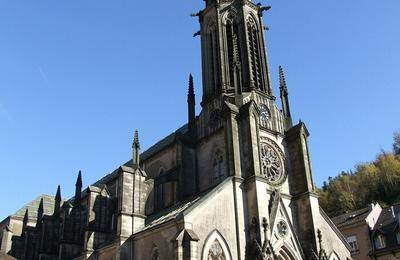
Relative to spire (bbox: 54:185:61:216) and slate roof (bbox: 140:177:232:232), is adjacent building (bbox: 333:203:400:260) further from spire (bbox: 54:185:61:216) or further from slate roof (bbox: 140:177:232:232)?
spire (bbox: 54:185:61:216)

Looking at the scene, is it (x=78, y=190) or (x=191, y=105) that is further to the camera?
(x=78, y=190)

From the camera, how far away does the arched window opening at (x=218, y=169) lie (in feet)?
99.7

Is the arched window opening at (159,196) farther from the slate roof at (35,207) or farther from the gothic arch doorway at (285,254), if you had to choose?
the slate roof at (35,207)

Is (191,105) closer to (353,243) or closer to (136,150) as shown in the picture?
(136,150)

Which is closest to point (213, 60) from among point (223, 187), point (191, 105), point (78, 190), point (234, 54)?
point (234, 54)

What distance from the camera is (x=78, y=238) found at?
38.2 m

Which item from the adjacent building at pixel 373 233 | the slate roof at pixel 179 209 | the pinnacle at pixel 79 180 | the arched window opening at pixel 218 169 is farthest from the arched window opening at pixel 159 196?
the adjacent building at pixel 373 233

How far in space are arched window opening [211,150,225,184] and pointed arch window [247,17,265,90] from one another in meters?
6.57

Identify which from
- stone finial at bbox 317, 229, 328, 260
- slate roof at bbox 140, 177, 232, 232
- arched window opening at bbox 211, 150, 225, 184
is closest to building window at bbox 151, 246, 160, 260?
slate roof at bbox 140, 177, 232, 232

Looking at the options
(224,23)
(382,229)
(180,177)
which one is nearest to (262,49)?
(224,23)

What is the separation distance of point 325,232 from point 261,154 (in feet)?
23.4

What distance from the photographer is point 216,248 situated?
80.9 ft

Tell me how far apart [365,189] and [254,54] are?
51289 mm

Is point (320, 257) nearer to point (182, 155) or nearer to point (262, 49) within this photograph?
point (182, 155)
